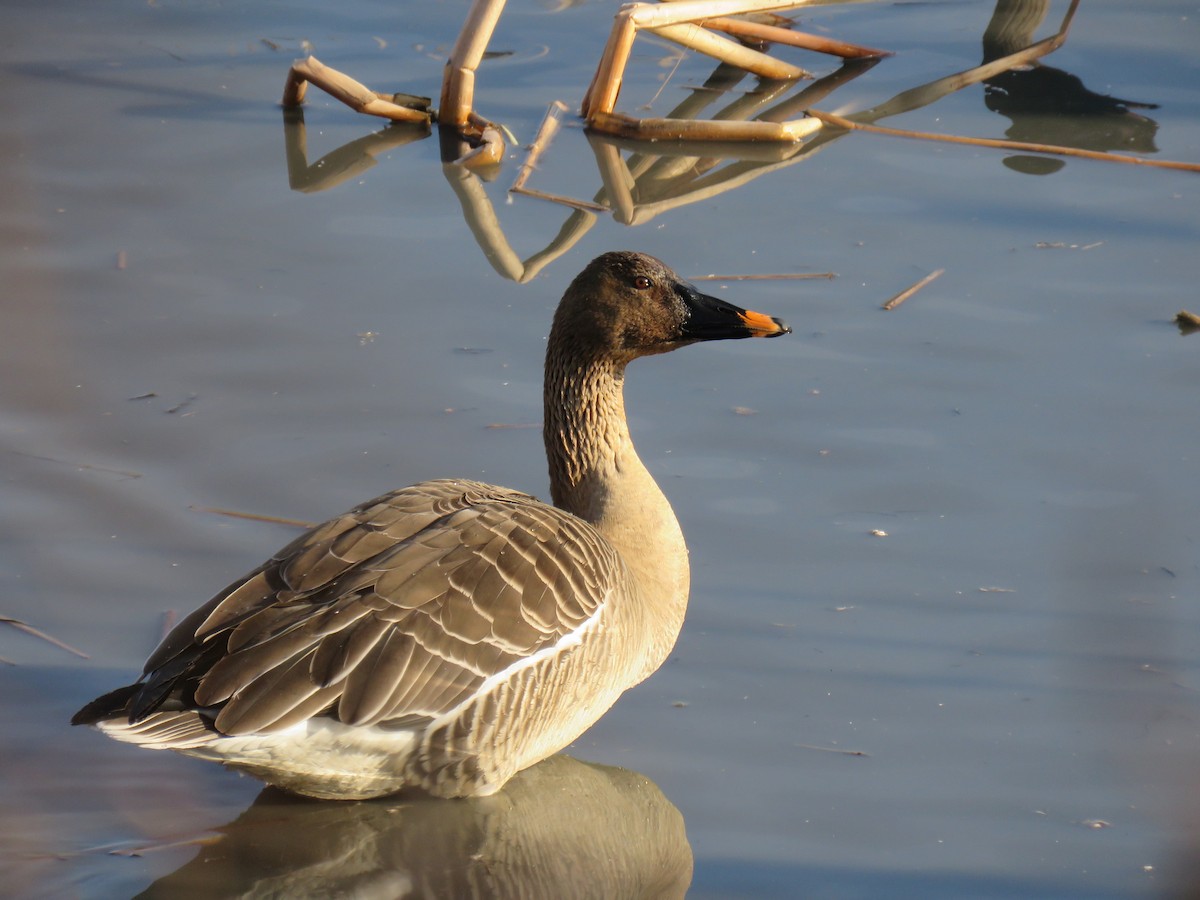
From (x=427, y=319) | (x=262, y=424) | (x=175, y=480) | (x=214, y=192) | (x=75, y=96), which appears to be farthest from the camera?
(x=75, y=96)

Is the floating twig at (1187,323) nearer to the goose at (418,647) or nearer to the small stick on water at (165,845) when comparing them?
the goose at (418,647)

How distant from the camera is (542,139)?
27.6 feet

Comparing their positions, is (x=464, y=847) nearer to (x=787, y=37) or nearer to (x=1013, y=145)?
(x=1013, y=145)

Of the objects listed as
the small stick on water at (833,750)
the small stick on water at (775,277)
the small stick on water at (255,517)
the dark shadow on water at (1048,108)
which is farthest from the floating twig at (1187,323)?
the small stick on water at (255,517)

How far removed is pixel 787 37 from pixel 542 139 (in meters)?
1.92

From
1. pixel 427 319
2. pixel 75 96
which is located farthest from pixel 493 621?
pixel 75 96

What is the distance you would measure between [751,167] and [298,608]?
4900mm

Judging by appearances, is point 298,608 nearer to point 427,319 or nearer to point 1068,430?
point 427,319

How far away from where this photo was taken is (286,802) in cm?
446

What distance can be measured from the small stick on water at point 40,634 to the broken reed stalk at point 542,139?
379cm

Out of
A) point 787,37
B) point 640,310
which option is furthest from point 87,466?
point 787,37

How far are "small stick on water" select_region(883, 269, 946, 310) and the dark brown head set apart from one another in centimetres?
180

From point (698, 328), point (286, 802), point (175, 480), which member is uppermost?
point (698, 328)

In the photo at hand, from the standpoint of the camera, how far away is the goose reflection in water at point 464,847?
4043 mm
